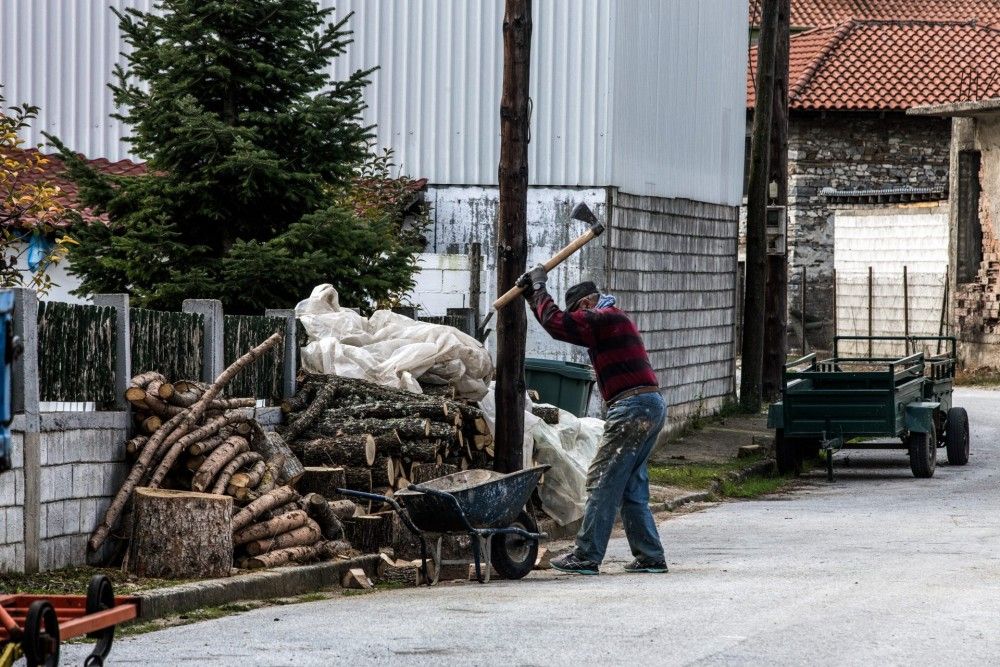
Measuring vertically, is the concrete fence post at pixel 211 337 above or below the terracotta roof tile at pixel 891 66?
below

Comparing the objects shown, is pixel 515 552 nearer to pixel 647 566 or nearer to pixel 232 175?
pixel 647 566

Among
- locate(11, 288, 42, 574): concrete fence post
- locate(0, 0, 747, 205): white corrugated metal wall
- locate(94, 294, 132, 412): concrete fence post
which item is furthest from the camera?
locate(0, 0, 747, 205): white corrugated metal wall

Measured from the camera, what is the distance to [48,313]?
10.5 metres

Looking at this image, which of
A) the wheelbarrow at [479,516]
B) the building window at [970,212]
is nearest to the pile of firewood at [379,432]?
the wheelbarrow at [479,516]

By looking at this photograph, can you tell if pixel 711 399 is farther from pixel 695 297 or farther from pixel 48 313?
pixel 48 313

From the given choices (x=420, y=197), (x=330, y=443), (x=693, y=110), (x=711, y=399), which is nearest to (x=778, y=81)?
(x=693, y=110)

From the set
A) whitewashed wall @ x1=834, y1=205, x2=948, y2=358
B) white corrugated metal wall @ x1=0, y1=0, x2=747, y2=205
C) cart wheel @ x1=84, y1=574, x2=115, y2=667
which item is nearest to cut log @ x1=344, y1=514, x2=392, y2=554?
cart wheel @ x1=84, y1=574, x2=115, y2=667

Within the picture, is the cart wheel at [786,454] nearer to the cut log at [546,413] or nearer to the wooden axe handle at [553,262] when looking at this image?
the cut log at [546,413]

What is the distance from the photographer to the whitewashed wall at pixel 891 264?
127 feet

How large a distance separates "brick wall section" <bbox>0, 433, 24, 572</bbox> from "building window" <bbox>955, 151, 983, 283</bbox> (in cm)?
2784

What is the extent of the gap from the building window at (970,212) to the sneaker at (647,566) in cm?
2484

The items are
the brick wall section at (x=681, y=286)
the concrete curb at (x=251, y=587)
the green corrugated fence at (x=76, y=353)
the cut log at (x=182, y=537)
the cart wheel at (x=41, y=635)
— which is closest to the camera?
the cart wheel at (x=41, y=635)

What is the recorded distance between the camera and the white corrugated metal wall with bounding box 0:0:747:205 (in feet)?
66.2

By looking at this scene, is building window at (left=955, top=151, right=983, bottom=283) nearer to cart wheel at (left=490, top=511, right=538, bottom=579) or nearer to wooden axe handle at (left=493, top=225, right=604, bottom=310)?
wooden axe handle at (left=493, top=225, right=604, bottom=310)
